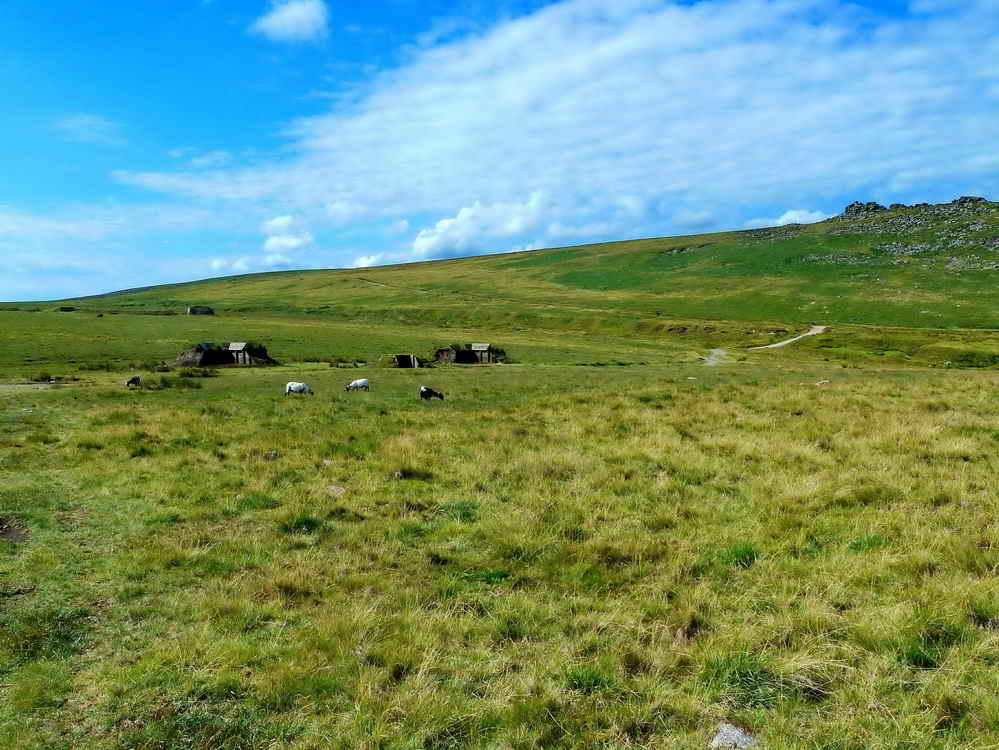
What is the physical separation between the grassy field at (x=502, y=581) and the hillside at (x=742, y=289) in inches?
3620

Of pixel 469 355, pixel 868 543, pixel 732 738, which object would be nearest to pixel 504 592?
pixel 732 738

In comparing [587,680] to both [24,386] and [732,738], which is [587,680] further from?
[24,386]

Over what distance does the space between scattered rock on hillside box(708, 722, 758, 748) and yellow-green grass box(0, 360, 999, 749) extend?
13cm

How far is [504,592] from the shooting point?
815 centimetres

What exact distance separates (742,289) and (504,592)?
A: 15425cm

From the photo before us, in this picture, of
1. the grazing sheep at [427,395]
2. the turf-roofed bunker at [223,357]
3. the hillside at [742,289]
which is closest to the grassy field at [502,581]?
the grazing sheep at [427,395]

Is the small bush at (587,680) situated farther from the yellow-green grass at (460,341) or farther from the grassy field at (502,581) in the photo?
the yellow-green grass at (460,341)

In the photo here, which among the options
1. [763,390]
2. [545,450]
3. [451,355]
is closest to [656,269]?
[451,355]

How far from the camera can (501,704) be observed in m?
5.59

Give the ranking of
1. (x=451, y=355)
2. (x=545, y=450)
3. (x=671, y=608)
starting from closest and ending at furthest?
(x=671, y=608) → (x=545, y=450) → (x=451, y=355)

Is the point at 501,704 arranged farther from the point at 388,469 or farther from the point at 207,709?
the point at 388,469

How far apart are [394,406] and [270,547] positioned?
16.5 meters

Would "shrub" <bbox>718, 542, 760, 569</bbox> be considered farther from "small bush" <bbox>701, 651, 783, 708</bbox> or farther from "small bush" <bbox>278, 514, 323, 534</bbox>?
"small bush" <bbox>278, 514, 323, 534</bbox>

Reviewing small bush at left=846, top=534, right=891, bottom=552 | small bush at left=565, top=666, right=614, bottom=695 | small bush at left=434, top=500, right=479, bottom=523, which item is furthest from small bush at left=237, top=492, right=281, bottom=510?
small bush at left=846, top=534, right=891, bottom=552
